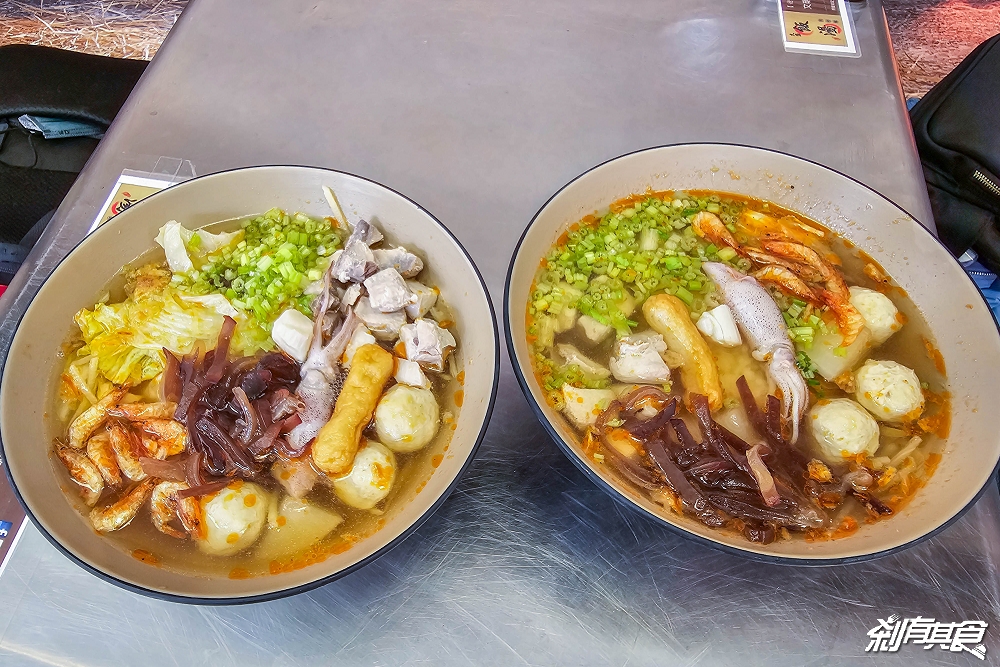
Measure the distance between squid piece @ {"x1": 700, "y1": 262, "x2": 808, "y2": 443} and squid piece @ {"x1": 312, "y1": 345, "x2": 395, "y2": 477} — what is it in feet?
3.36

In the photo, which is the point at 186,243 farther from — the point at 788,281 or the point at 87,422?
the point at 788,281

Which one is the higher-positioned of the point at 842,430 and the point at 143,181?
the point at 143,181

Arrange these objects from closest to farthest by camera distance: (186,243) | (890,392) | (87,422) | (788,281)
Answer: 1. (87,422)
2. (890,392)
3. (186,243)
4. (788,281)

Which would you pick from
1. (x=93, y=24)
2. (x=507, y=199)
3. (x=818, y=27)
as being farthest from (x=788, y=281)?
(x=93, y=24)

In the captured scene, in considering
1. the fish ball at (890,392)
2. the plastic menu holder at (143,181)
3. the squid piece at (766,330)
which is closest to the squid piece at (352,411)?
the squid piece at (766,330)

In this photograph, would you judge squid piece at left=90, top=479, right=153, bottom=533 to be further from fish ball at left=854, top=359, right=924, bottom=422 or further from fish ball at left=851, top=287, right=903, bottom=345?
fish ball at left=851, top=287, right=903, bottom=345

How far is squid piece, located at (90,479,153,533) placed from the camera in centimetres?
133

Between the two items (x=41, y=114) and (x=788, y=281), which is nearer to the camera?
(x=788, y=281)

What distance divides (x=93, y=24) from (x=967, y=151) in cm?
533

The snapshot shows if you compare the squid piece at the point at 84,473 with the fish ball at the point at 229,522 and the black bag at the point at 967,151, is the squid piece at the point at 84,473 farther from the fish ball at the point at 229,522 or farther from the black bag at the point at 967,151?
the black bag at the point at 967,151

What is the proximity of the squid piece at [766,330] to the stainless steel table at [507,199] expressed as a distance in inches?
17.9

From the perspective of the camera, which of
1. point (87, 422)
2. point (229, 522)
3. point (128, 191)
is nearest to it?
point (229, 522)

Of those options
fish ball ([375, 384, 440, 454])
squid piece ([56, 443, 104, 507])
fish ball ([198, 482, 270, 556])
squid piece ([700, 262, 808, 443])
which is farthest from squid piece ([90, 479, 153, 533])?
squid piece ([700, 262, 808, 443])

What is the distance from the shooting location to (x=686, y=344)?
1649mm
